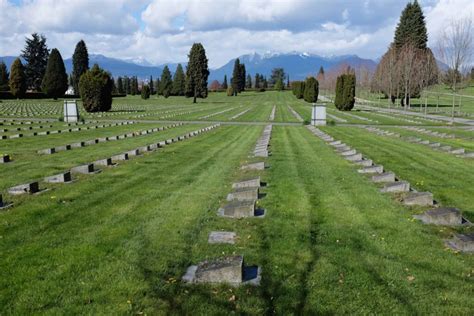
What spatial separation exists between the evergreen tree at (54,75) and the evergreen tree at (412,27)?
188 ft

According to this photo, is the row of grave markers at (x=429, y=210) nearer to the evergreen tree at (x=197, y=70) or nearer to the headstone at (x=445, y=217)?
the headstone at (x=445, y=217)

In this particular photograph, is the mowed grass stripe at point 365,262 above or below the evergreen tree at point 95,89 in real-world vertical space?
below

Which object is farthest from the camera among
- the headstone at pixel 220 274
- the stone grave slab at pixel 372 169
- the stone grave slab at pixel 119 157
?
the stone grave slab at pixel 119 157

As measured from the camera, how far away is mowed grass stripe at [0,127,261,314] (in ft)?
14.2

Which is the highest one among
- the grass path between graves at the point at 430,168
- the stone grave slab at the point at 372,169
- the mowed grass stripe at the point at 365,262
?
the stone grave slab at the point at 372,169

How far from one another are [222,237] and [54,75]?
7582 centimetres

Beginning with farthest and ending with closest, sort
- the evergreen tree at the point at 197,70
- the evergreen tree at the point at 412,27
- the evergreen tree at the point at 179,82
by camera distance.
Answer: the evergreen tree at the point at 179,82
the evergreen tree at the point at 197,70
the evergreen tree at the point at 412,27

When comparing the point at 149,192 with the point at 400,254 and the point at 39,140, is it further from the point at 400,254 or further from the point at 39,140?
the point at 39,140

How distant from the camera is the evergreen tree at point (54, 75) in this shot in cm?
7319

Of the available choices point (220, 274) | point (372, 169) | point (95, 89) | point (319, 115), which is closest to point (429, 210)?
point (372, 169)

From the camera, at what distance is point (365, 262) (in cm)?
532

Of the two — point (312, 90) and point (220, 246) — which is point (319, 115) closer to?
point (220, 246)

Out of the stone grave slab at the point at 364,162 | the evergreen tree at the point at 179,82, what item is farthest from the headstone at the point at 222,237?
the evergreen tree at the point at 179,82

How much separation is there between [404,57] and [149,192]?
50598 mm
